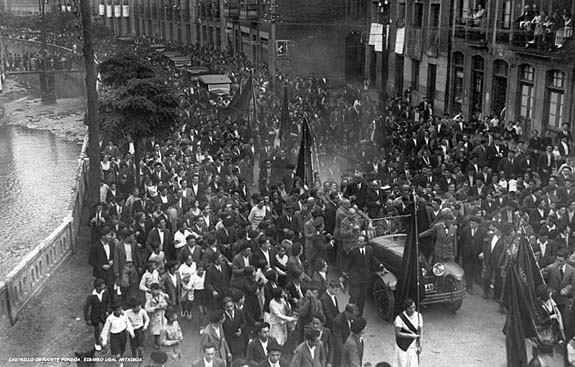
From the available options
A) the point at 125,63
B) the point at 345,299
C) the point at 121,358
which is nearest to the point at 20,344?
the point at 121,358

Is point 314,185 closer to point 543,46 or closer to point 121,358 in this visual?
point 121,358

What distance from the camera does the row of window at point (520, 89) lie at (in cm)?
2430

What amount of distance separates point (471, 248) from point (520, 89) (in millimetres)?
14588

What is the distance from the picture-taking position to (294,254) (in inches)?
473

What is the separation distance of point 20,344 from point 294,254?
190 inches

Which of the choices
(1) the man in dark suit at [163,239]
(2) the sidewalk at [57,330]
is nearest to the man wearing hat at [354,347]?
(2) the sidewalk at [57,330]

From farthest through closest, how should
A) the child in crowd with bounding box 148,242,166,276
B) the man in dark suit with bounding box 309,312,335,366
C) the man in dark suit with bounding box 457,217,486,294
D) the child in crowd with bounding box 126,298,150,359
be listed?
the man in dark suit with bounding box 457,217,486,294 → the child in crowd with bounding box 148,242,166,276 → the child in crowd with bounding box 126,298,150,359 → the man in dark suit with bounding box 309,312,335,366

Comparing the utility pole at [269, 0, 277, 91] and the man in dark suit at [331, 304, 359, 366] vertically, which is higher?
the utility pole at [269, 0, 277, 91]

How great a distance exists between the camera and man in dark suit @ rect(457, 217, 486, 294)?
44.0ft

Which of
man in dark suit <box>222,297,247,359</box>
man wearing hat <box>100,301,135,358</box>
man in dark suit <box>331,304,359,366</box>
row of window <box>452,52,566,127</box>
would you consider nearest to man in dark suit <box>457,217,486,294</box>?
man in dark suit <box>331,304,359,366</box>

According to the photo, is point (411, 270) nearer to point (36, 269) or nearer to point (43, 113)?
point (36, 269)

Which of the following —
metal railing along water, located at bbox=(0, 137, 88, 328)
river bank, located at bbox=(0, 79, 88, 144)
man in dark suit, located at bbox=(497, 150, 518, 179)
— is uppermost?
man in dark suit, located at bbox=(497, 150, 518, 179)

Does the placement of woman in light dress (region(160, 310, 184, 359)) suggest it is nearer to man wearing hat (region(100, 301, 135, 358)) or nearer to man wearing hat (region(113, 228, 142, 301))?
man wearing hat (region(100, 301, 135, 358))

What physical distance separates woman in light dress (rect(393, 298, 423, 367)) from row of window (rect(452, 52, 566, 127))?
16.3 metres
